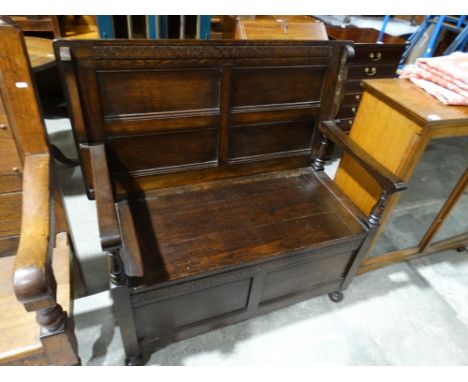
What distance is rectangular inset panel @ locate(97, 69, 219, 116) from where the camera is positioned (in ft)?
4.08

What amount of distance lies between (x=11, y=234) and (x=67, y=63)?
66cm

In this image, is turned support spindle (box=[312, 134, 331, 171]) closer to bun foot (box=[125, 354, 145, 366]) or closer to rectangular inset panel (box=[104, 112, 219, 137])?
rectangular inset panel (box=[104, 112, 219, 137])

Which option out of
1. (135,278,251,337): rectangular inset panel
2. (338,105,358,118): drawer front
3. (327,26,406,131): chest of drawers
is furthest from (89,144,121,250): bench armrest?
(338,105,358,118): drawer front

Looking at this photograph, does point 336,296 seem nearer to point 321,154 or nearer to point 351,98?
point 321,154

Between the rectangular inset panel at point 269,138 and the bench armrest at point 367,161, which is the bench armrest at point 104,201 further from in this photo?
the bench armrest at point 367,161

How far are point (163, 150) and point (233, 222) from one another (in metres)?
0.43

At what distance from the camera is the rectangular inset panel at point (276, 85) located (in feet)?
4.69

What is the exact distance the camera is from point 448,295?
1868 mm

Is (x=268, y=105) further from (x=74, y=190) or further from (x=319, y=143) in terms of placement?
(x=74, y=190)

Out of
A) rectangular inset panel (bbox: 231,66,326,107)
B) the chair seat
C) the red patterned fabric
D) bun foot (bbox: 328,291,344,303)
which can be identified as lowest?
bun foot (bbox: 328,291,344,303)

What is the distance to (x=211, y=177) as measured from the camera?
163 cm

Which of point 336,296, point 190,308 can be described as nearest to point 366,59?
point 336,296

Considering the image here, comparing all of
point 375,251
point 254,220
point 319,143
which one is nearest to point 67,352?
point 254,220

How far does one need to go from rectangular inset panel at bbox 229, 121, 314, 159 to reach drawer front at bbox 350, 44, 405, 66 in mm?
1005
